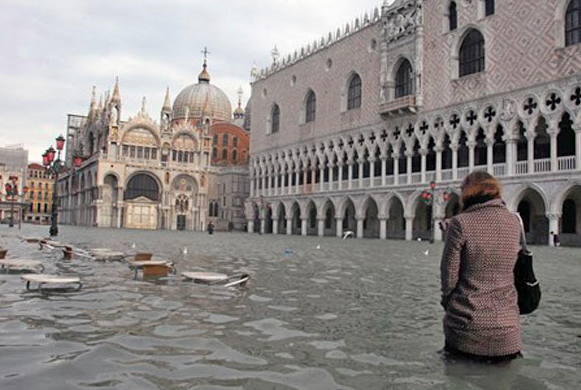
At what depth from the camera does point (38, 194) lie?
99.2 meters

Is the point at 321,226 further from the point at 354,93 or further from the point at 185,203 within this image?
the point at 185,203

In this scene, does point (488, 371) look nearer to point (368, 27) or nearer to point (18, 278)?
point (18, 278)

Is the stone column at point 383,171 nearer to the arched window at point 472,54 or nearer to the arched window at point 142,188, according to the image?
the arched window at point 472,54

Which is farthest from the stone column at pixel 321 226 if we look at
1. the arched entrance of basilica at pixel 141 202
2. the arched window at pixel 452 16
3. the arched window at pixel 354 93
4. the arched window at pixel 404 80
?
the arched entrance of basilica at pixel 141 202

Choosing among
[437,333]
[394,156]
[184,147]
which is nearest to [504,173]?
[394,156]

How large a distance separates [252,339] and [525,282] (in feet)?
7.95

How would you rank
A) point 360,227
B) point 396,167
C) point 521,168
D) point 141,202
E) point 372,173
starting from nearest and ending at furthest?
point 521,168 < point 396,167 < point 372,173 < point 360,227 < point 141,202

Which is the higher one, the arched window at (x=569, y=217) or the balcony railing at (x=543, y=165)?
the balcony railing at (x=543, y=165)

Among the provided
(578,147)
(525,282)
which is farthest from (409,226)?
(525,282)

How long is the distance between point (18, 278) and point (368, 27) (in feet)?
112

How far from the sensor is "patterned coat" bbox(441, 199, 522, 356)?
153 inches

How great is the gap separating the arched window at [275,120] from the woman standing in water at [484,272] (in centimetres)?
4705

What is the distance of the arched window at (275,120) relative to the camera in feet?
166

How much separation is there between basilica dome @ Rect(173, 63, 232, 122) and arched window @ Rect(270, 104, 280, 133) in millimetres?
20496
